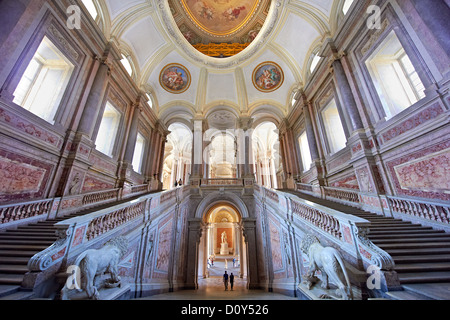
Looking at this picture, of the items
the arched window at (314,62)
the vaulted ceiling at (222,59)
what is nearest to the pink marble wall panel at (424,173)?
the vaulted ceiling at (222,59)

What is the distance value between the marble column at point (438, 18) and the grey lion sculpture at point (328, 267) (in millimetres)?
5515

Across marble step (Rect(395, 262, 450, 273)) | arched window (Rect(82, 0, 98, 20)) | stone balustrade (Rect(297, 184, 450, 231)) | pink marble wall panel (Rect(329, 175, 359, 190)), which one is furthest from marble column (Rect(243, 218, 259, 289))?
arched window (Rect(82, 0, 98, 20))

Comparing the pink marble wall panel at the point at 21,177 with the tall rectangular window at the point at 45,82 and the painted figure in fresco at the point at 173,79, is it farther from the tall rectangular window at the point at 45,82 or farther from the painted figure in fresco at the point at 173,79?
the painted figure in fresco at the point at 173,79

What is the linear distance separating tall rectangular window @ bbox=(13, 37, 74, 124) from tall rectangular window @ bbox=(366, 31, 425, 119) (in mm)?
11198

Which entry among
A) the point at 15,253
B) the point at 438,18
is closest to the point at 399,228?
the point at 438,18

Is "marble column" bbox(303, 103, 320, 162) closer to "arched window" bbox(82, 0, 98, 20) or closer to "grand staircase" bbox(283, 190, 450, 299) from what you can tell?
"grand staircase" bbox(283, 190, 450, 299)

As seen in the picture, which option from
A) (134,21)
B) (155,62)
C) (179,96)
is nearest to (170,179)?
(179,96)

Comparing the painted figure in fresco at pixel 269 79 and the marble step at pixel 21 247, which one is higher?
the painted figure in fresco at pixel 269 79

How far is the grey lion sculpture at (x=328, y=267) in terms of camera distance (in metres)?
2.33

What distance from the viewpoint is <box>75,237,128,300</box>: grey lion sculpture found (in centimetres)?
224

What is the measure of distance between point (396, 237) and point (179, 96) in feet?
42.9

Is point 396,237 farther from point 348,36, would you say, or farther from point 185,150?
point 185,150

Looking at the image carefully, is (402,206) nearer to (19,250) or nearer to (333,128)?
(333,128)
